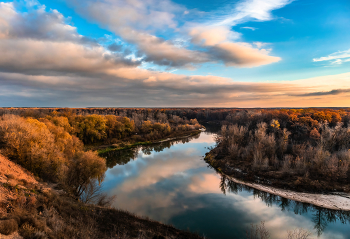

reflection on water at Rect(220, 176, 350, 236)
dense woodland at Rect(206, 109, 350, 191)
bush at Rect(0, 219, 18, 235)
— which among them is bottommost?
reflection on water at Rect(220, 176, 350, 236)

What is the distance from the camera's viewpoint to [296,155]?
25125mm

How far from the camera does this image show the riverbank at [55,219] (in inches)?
281

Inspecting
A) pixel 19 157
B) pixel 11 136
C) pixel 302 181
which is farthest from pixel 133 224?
pixel 302 181

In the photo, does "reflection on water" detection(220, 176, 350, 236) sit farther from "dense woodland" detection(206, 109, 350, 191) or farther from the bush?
the bush

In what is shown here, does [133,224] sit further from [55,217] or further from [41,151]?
[41,151]

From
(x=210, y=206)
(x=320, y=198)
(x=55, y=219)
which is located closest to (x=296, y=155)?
(x=320, y=198)

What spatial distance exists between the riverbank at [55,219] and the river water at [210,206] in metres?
2.57

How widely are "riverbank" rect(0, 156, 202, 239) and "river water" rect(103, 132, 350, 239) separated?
257 cm

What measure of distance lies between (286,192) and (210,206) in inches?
359

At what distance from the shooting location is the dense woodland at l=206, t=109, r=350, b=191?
19531mm

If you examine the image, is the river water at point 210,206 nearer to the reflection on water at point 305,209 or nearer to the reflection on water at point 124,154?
the reflection on water at point 305,209

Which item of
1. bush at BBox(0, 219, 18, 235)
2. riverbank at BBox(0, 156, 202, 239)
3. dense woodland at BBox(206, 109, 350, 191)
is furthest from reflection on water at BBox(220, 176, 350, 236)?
bush at BBox(0, 219, 18, 235)

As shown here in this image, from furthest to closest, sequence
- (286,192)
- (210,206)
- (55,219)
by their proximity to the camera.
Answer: (286,192) → (210,206) → (55,219)

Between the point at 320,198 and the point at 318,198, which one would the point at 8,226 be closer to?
the point at 318,198
